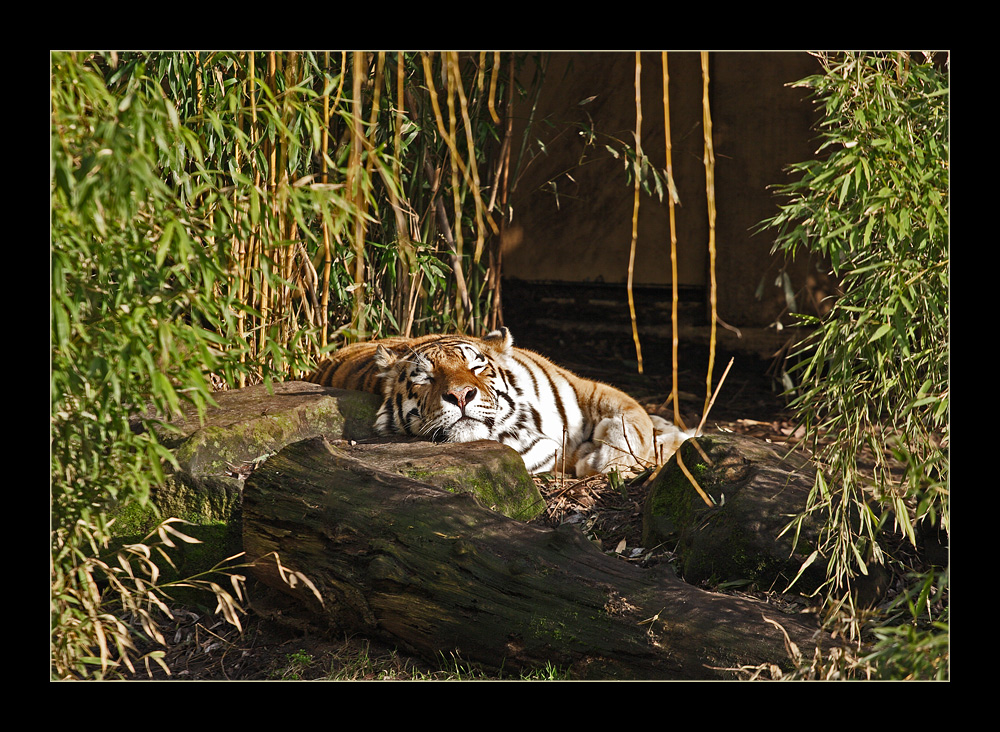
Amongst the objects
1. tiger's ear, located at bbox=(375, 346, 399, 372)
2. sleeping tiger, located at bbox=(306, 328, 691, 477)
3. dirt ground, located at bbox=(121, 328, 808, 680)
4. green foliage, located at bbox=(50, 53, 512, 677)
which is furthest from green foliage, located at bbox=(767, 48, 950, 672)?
tiger's ear, located at bbox=(375, 346, 399, 372)

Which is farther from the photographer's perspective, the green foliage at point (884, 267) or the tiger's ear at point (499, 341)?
the tiger's ear at point (499, 341)

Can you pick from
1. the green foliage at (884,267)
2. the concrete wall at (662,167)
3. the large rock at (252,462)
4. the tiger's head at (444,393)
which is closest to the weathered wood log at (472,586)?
the large rock at (252,462)

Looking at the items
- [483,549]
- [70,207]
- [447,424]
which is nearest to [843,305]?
[483,549]

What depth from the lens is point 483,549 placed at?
6.90 ft

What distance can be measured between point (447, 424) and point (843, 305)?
4.75 ft

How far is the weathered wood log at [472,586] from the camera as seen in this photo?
1.94 meters

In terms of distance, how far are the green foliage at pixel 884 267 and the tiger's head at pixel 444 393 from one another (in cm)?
124

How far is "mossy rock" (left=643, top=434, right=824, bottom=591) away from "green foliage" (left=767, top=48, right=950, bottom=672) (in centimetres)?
16

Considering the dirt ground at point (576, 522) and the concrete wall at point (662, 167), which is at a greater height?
the concrete wall at point (662, 167)

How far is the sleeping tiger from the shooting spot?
3.14 metres

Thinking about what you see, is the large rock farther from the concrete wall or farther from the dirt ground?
the concrete wall

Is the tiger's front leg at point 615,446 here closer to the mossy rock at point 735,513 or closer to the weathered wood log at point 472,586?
the mossy rock at point 735,513

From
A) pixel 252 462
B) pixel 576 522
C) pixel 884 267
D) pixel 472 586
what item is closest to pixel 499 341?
pixel 576 522

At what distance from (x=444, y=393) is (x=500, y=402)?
10.2 inches
